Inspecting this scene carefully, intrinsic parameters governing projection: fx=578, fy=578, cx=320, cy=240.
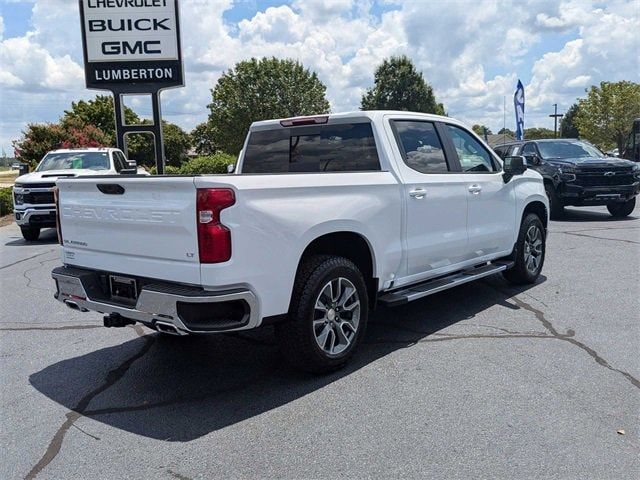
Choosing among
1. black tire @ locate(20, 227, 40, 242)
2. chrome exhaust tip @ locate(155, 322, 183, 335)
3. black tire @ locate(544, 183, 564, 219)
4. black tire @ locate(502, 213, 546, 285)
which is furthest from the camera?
black tire @ locate(544, 183, 564, 219)

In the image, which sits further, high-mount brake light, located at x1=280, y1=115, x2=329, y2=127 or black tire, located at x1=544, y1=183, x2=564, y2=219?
black tire, located at x1=544, y1=183, x2=564, y2=219

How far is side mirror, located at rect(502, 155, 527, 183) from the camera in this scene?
623 cm

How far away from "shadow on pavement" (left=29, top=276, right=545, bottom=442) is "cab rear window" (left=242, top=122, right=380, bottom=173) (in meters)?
1.57

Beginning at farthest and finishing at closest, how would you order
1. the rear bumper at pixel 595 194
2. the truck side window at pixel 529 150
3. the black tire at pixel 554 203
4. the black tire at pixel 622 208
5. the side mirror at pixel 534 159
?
the truck side window at pixel 529 150 → the side mirror at pixel 534 159 → the black tire at pixel 622 208 → the black tire at pixel 554 203 → the rear bumper at pixel 595 194

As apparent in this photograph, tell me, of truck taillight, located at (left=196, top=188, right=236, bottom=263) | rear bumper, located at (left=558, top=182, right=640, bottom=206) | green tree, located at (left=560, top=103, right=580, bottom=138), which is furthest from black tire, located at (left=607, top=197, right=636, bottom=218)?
green tree, located at (left=560, top=103, right=580, bottom=138)

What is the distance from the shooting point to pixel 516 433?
340 cm

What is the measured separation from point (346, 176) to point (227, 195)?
3.92ft

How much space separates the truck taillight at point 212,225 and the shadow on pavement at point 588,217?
446 inches

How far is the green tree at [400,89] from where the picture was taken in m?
56.1

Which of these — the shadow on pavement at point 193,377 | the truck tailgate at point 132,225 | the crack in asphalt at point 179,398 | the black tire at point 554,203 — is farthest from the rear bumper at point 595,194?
the truck tailgate at point 132,225

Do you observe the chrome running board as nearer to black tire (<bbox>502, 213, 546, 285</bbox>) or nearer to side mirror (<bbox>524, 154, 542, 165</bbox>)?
black tire (<bbox>502, 213, 546, 285</bbox>)

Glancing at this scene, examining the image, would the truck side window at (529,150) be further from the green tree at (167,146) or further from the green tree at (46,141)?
the green tree at (167,146)

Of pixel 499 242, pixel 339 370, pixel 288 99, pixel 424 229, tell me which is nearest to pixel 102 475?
pixel 339 370

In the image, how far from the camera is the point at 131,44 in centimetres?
1530
